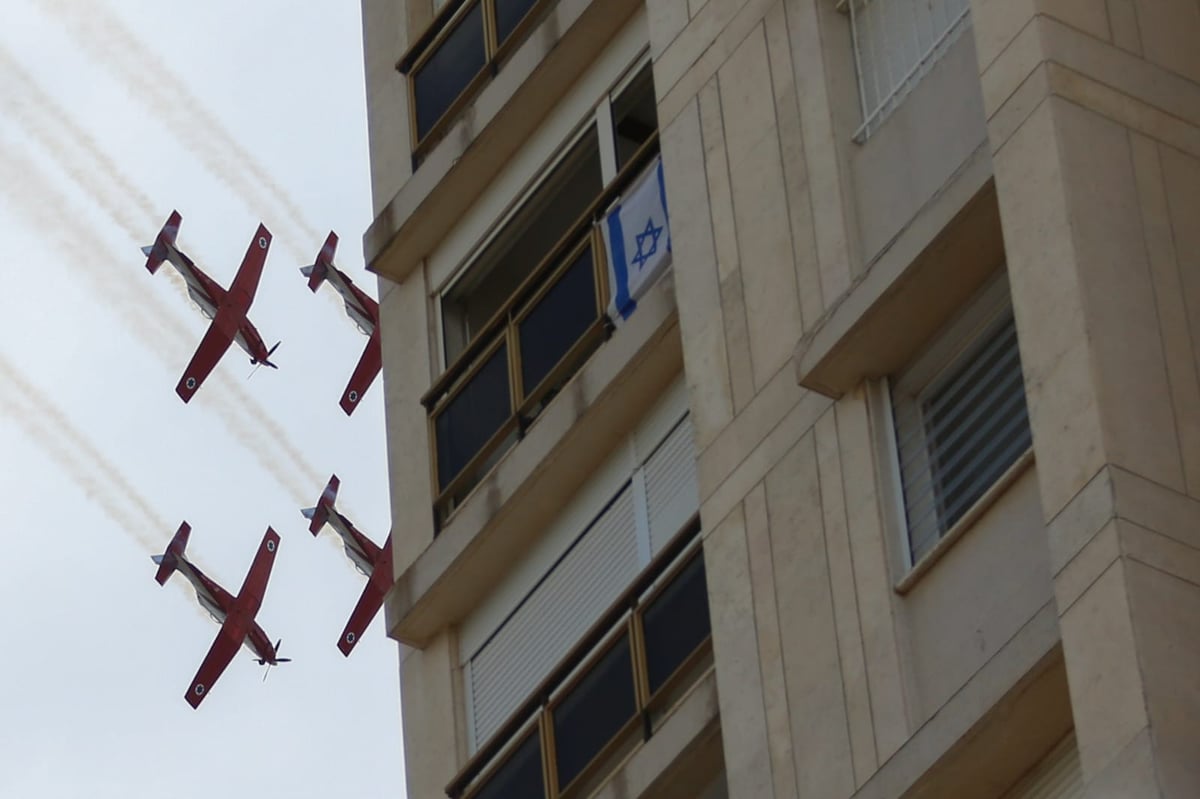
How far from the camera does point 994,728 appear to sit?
1465 centimetres

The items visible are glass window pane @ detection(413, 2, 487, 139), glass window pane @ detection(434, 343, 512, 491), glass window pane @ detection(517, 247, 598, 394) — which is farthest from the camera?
glass window pane @ detection(413, 2, 487, 139)

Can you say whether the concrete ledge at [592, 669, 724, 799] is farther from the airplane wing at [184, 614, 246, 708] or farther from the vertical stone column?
the airplane wing at [184, 614, 246, 708]

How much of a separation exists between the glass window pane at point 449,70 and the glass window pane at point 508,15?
173mm

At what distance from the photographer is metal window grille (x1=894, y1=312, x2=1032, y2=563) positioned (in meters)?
15.8

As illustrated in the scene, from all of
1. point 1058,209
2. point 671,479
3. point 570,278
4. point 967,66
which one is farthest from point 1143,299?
point 570,278

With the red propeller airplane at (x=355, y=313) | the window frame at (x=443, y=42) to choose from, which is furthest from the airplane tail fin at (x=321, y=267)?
the window frame at (x=443, y=42)

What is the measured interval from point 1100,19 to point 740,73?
147 inches

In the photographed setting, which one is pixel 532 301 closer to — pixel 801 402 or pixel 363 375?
pixel 801 402

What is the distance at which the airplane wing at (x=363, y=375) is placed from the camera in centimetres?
5541

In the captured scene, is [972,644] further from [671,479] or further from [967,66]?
[671,479]

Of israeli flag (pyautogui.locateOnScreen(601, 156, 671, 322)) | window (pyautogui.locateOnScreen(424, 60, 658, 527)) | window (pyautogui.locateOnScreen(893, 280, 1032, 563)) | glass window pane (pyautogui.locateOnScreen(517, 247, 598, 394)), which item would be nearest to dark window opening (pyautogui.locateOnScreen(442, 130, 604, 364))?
window (pyautogui.locateOnScreen(424, 60, 658, 527))

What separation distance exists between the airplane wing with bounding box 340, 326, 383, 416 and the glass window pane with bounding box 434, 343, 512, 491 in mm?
32008

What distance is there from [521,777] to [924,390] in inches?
197

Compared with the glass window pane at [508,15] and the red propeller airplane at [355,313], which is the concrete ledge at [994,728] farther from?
the red propeller airplane at [355,313]
